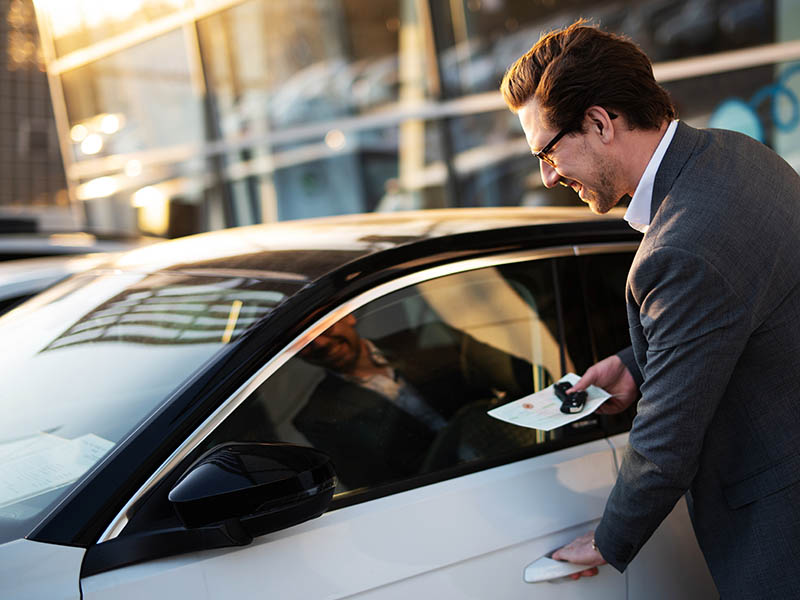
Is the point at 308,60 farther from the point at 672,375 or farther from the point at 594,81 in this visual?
the point at 672,375

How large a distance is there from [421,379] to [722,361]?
0.74 meters

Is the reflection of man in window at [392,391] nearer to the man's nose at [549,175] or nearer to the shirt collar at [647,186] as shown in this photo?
the man's nose at [549,175]

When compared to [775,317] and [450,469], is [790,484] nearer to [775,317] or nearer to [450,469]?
[775,317]

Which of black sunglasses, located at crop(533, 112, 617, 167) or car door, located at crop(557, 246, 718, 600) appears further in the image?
car door, located at crop(557, 246, 718, 600)

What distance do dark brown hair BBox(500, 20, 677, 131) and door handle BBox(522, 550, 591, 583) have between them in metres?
0.89

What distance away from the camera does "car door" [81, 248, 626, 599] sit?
159cm

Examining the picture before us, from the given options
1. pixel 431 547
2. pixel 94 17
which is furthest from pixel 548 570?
pixel 94 17

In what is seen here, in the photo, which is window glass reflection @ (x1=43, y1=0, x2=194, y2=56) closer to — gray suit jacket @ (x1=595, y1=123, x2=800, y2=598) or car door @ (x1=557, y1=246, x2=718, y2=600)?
car door @ (x1=557, y1=246, x2=718, y2=600)

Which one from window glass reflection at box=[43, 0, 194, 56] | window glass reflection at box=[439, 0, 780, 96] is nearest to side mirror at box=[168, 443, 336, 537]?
window glass reflection at box=[439, 0, 780, 96]

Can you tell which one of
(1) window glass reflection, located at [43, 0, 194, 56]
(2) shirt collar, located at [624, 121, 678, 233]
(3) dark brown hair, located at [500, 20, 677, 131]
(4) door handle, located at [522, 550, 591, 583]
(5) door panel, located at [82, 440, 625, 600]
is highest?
(1) window glass reflection, located at [43, 0, 194, 56]

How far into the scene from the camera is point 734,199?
1523 millimetres

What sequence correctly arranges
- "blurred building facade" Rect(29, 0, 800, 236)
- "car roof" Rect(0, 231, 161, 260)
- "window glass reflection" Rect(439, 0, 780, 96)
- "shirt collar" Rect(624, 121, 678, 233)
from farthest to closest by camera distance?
"blurred building facade" Rect(29, 0, 800, 236), "window glass reflection" Rect(439, 0, 780, 96), "car roof" Rect(0, 231, 161, 260), "shirt collar" Rect(624, 121, 678, 233)

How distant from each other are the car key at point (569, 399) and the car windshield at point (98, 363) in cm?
64

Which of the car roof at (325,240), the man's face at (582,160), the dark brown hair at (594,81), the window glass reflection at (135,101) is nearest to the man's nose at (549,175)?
the man's face at (582,160)
